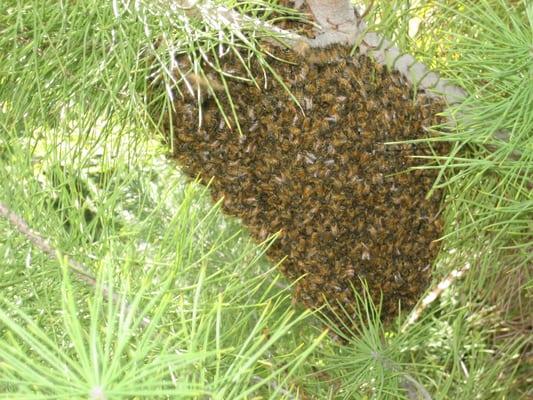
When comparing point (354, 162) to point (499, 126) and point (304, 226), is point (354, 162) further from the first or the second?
point (499, 126)

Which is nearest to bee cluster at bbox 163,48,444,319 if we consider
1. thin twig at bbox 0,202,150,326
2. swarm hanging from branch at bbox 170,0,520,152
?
swarm hanging from branch at bbox 170,0,520,152

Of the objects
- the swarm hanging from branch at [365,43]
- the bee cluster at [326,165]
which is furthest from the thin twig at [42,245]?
the swarm hanging from branch at [365,43]

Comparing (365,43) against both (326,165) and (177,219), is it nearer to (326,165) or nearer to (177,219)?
(326,165)

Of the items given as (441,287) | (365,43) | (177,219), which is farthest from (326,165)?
(441,287)

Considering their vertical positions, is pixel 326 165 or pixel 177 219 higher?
pixel 326 165

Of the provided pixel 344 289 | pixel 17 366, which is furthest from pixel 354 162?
pixel 17 366

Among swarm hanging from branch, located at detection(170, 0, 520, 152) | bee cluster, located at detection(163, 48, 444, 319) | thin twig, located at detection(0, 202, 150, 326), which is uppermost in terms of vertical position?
swarm hanging from branch, located at detection(170, 0, 520, 152)

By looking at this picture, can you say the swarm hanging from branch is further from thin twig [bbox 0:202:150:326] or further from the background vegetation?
thin twig [bbox 0:202:150:326]
